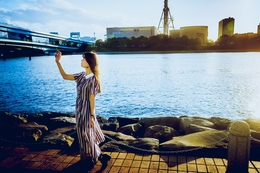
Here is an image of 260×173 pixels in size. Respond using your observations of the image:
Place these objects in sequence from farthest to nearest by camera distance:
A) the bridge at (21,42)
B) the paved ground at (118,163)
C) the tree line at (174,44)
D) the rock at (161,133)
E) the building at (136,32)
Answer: the building at (136,32), the tree line at (174,44), the bridge at (21,42), the rock at (161,133), the paved ground at (118,163)

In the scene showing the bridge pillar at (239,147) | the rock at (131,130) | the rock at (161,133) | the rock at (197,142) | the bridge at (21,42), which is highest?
the bridge at (21,42)

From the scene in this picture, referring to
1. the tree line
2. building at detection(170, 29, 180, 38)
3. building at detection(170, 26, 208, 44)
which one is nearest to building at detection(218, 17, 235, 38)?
building at detection(170, 26, 208, 44)

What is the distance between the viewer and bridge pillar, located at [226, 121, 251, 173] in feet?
10.6

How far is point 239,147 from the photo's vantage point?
3293 mm

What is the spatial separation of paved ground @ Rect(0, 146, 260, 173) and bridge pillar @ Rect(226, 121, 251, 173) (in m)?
0.42

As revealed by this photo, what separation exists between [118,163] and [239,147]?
207 centimetres

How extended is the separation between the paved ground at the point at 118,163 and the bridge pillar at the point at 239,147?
0.42 m

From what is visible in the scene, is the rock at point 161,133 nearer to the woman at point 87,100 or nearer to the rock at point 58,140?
the rock at point 58,140

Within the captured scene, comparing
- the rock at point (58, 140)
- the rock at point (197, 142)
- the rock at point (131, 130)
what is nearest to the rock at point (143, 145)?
the rock at point (197, 142)

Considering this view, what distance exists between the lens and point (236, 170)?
3391mm

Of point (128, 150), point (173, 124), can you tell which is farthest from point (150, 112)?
point (128, 150)

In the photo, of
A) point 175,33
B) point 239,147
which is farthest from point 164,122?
point 175,33

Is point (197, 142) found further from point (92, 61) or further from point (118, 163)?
point (92, 61)

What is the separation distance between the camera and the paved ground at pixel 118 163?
382cm
